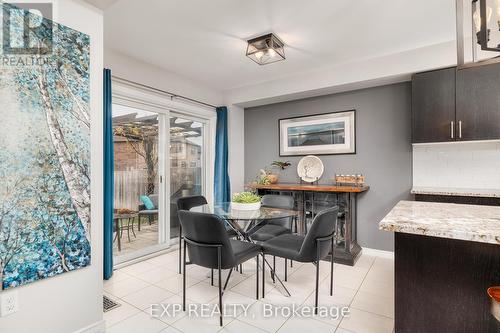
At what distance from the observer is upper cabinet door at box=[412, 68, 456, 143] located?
9.41ft

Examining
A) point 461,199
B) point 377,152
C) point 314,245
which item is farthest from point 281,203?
point 461,199

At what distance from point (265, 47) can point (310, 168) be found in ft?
6.38

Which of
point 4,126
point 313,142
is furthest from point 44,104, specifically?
point 313,142

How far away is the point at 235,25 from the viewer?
2.54m

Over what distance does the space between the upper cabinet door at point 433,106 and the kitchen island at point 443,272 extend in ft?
5.50

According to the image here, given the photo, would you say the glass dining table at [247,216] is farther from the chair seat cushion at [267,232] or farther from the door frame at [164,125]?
the door frame at [164,125]

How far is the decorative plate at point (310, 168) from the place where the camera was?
3.95 metres

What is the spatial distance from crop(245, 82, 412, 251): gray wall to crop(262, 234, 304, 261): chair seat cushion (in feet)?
5.42

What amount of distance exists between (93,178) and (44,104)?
1.82 feet

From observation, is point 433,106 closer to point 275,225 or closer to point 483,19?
point 483,19

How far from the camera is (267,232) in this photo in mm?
2949

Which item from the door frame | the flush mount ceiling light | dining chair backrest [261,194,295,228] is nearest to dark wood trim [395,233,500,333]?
dining chair backrest [261,194,295,228]

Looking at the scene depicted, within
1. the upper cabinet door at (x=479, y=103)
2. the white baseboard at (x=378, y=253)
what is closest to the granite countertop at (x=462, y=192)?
the upper cabinet door at (x=479, y=103)

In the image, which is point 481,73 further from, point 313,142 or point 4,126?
point 4,126
